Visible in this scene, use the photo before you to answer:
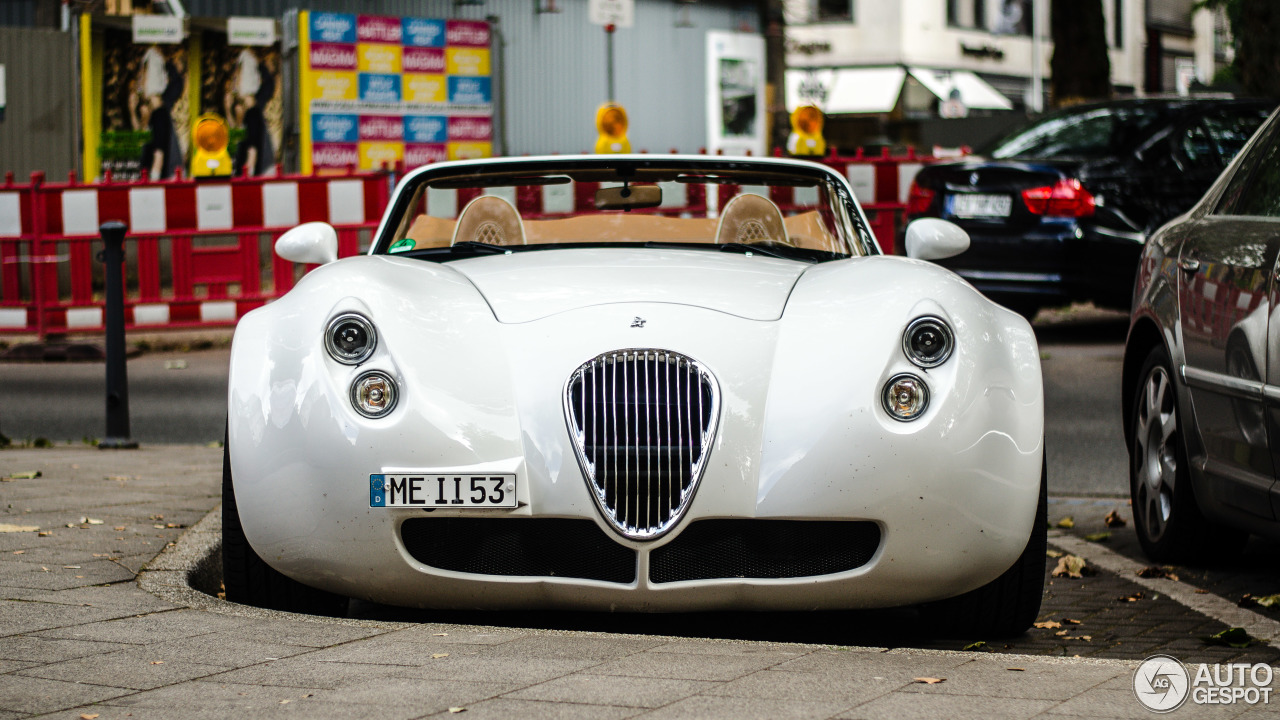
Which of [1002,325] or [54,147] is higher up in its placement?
[54,147]

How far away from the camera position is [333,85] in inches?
752

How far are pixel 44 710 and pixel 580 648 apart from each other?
104 centimetres

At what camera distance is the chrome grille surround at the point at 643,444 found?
11.5 ft

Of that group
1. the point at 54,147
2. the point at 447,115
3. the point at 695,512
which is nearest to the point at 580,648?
the point at 695,512

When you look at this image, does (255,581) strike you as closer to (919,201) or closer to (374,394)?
(374,394)

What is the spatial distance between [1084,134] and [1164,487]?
6.53 metres

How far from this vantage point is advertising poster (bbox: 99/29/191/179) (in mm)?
17828

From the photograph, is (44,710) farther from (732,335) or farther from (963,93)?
(963,93)

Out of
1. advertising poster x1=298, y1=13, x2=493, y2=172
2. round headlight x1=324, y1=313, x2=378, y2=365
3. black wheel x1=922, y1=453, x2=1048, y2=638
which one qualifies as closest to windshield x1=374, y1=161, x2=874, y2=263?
round headlight x1=324, y1=313, x2=378, y2=365

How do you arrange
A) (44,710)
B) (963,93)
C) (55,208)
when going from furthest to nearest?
(963,93) < (55,208) < (44,710)

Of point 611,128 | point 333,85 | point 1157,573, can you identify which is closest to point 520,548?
point 1157,573

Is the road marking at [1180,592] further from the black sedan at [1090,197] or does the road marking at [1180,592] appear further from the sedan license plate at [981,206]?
the sedan license plate at [981,206]

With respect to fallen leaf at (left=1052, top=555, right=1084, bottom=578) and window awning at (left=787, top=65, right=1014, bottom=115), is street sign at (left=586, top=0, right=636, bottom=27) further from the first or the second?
window awning at (left=787, top=65, right=1014, bottom=115)

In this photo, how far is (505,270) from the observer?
4223 mm
